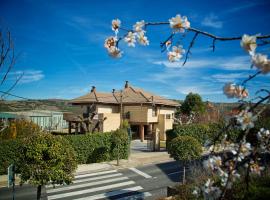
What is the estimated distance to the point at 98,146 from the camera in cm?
2470

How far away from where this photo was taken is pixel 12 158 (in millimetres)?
19969

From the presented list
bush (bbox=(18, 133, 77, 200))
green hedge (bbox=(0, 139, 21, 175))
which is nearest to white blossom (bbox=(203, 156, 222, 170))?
bush (bbox=(18, 133, 77, 200))

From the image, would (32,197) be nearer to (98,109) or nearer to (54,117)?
(98,109)

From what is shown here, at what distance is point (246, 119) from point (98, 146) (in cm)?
2288

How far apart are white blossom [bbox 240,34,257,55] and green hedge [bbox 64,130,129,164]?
21830mm

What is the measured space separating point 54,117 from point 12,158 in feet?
136

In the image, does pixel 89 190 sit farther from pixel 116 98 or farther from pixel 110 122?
pixel 116 98

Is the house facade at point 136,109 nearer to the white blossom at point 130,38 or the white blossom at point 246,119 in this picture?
the white blossom at point 130,38

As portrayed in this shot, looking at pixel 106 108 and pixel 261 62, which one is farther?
pixel 106 108

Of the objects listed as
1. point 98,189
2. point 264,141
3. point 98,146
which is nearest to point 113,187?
point 98,189

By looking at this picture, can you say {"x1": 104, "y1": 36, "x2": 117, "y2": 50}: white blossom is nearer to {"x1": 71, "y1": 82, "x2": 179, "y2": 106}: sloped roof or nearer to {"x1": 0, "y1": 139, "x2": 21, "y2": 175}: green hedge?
{"x1": 0, "y1": 139, "x2": 21, "y2": 175}: green hedge

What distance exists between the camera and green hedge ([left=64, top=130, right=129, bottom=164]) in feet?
77.3

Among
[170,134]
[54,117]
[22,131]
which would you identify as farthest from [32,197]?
[54,117]

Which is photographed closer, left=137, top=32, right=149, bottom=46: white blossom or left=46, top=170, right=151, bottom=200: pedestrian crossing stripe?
left=137, top=32, right=149, bottom=46: white blossom
